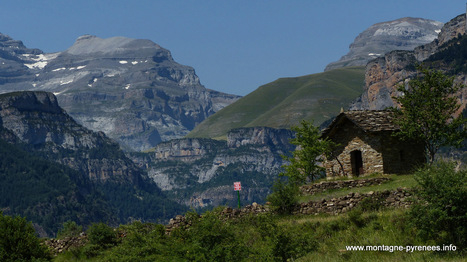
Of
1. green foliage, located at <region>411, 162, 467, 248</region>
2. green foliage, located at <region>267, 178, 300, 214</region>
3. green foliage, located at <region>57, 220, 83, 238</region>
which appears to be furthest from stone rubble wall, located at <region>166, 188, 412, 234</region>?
green foliage, located at <region>57, 220, 83, 238</region>

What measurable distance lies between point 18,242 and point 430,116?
31.9 meters

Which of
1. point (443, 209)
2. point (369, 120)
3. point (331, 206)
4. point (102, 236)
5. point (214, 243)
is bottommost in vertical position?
point (102, 236)

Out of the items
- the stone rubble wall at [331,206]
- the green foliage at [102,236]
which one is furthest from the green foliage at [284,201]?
the green foliage at [102,236]

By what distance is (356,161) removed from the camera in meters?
49.4

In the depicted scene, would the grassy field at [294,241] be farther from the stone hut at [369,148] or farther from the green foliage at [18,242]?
the stone hut at [369,148]

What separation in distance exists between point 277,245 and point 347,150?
26.4m

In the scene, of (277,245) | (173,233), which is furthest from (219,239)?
(173,233)

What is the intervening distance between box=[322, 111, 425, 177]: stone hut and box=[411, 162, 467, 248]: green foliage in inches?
877

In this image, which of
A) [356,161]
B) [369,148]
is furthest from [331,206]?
[356,161]

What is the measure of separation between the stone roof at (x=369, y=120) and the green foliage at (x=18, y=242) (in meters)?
27.3

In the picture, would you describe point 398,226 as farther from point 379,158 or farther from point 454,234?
point 379,158

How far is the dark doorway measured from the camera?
4906 centimetres

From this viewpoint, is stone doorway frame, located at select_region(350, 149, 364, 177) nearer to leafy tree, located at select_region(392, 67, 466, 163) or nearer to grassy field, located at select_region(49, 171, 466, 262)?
leafy tree, located at select_region(392, 67, 466, 163)

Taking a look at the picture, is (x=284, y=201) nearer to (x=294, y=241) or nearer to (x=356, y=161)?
(x=294, y=241)
